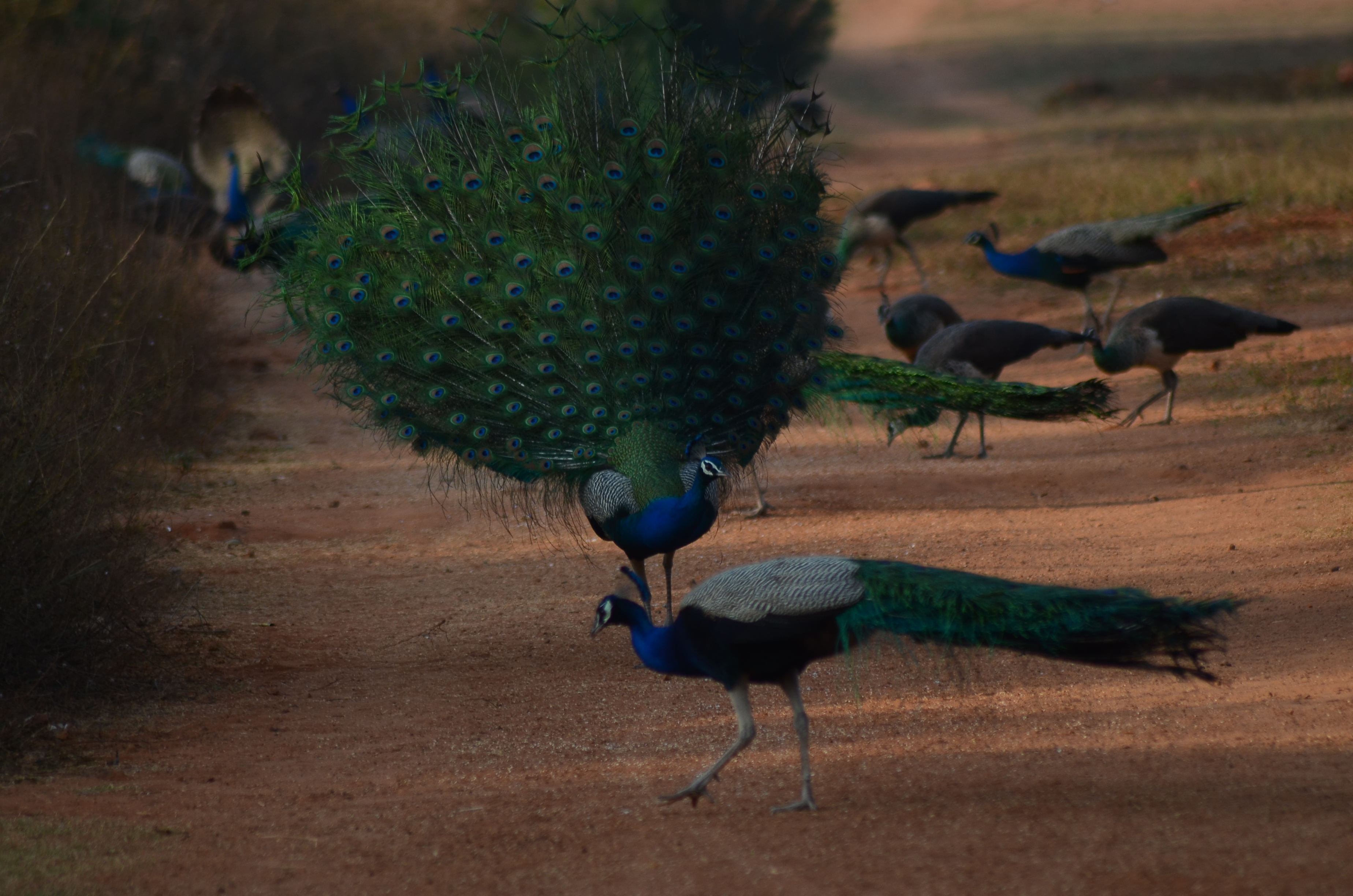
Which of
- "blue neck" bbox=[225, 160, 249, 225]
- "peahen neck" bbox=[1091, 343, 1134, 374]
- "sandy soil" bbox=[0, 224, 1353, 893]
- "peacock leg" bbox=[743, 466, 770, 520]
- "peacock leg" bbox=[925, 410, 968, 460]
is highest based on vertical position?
"blue neck" bbox=[225, 160, 249, 225]

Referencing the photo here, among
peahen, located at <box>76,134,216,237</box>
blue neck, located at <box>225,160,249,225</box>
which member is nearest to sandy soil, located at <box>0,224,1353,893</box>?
peahen, located at <box>76,134,216,237</box>

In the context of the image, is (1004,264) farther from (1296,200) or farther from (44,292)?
(44,292)

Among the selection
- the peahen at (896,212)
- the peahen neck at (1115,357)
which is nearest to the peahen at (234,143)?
the peahen at (896,212)

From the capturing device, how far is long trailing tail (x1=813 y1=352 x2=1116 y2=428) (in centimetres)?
671

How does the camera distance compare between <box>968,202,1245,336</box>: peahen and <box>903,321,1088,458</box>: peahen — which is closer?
<box>903,321,1088,458</box>: peahen

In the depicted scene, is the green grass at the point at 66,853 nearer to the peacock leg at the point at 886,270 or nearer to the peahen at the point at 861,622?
the peahen at the point at 861,622

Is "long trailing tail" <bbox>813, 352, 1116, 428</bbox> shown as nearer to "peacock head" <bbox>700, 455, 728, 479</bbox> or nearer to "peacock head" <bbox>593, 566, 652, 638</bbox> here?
"peacock head" <bbox>700, 455, 728, 479</bbox>

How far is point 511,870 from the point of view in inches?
164

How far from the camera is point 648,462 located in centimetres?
661

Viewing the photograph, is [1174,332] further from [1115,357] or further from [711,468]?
[711,468]

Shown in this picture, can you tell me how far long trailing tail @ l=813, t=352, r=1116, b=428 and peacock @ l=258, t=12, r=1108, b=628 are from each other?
0.04ft

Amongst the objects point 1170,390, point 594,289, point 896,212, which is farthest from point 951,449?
point 896,212

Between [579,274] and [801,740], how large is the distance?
10.5 feet

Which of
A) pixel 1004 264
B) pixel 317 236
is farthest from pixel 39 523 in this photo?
pixel 1004 264
